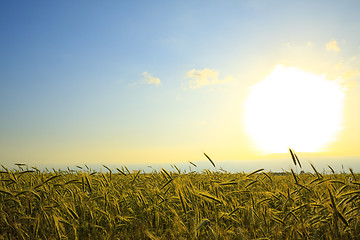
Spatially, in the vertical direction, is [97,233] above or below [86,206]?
below

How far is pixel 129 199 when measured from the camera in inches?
115

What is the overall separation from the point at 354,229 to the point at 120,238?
81.2 inches

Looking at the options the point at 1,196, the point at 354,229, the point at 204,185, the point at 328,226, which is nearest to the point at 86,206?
the point at 1,196

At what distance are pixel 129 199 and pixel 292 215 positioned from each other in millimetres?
1810

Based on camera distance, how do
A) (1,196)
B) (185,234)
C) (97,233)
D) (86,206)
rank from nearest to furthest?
1. (185,234)
2. (97,233)
3. (86,206)
4. (1,196)

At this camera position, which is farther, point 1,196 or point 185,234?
point 1,196

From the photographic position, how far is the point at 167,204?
2639mm

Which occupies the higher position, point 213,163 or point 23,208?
point 213,163

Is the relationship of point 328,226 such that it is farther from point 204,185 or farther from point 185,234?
point 204,185

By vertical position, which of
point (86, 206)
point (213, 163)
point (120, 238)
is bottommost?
point (120, 238)

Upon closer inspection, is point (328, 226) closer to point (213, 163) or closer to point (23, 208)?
point (213, 163)

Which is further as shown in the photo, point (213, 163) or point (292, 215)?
point (213, 163)

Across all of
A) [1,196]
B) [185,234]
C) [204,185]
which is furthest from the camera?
[204,185]

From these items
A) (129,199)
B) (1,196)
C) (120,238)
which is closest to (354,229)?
(120,238)
